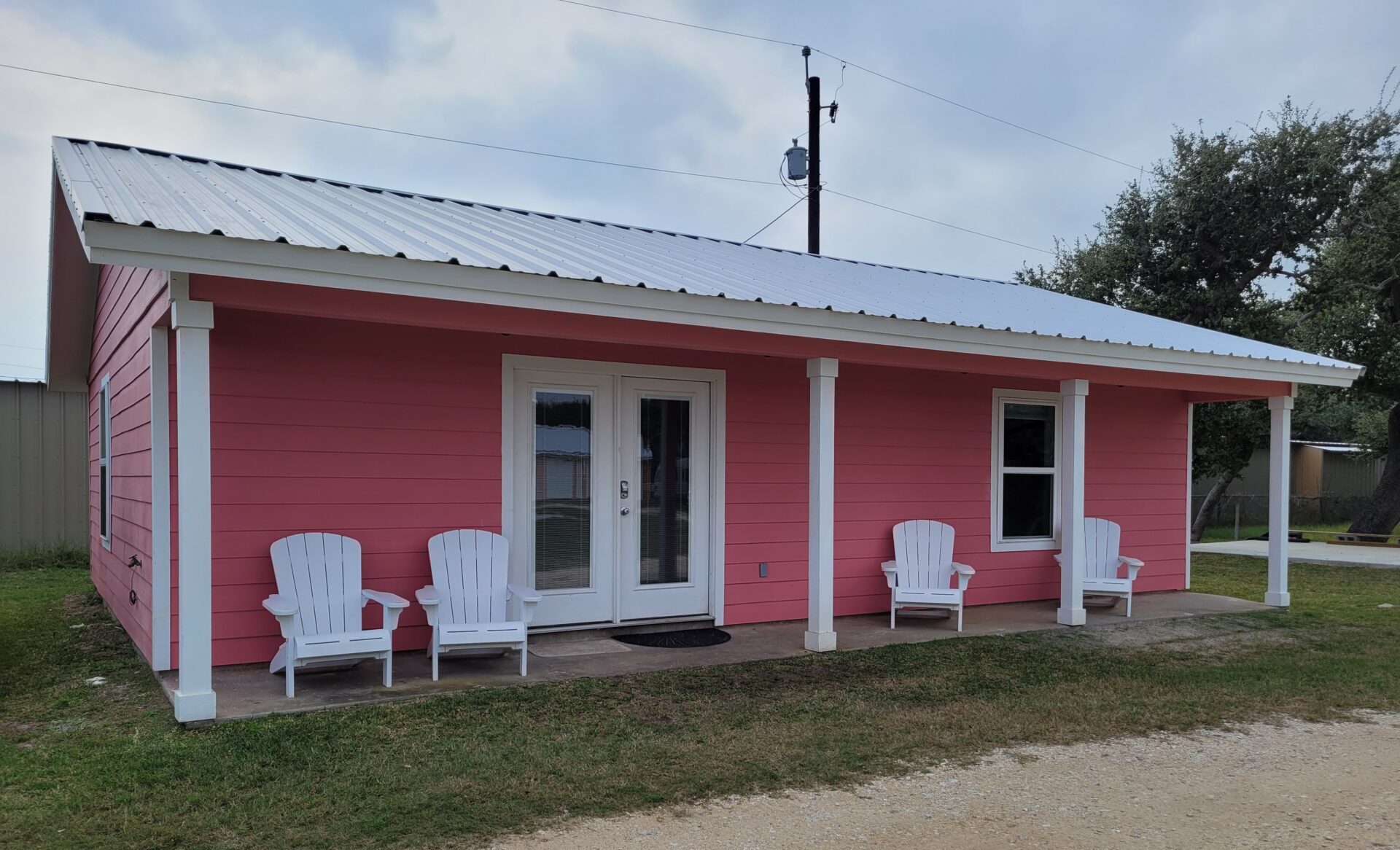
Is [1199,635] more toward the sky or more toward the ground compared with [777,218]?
more toward the ground

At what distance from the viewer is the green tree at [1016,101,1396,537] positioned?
14242 millimetres

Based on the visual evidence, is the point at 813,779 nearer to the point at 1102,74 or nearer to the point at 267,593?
the point at 267,593

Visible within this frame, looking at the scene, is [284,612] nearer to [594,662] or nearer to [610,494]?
[594,662]

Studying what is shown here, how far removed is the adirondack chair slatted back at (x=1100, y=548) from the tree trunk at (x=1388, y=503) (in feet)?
34.2

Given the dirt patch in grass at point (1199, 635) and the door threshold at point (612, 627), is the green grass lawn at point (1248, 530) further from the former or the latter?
the door threshold at point (612, 627)

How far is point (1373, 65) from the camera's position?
14.5 metres

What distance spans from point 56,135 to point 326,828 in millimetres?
Result: 5690

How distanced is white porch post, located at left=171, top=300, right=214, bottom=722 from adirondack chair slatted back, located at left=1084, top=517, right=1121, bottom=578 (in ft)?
22.5

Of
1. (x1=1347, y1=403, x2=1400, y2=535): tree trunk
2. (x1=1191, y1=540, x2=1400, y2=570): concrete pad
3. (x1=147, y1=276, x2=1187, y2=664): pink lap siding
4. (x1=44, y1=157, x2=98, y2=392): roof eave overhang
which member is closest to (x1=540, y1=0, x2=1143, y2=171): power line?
(x1=1347, y1=403, x2=1400, y2=535): tree trunk

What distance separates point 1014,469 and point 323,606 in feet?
19.3

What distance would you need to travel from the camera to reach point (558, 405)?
6332 millimetres

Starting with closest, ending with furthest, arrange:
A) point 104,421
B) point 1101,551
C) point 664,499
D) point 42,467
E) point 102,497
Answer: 1. point 664,499
2. point 104,421
3. point 102,497
4. point 1101,551
5. point 42,467

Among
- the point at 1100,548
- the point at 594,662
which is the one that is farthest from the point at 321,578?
the point at 1100,548

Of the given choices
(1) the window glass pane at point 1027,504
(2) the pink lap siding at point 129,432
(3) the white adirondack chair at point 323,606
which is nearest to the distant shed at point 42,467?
(2) the pink lap siding at point 129,432
